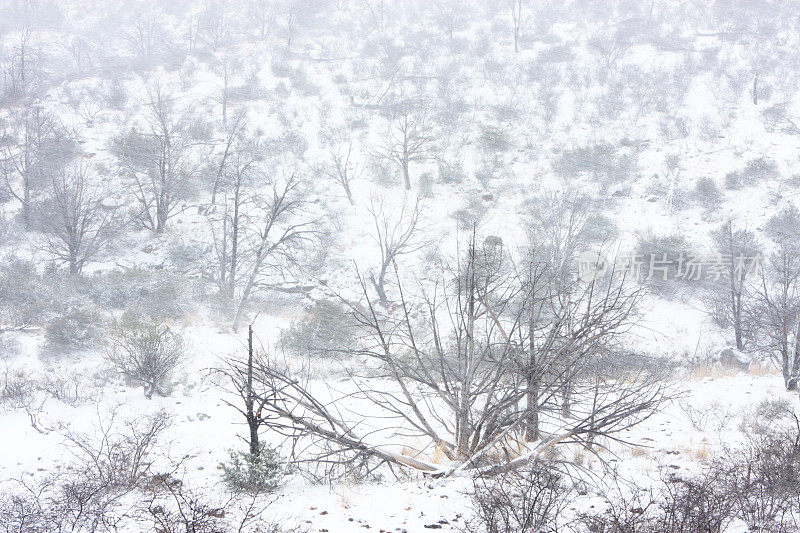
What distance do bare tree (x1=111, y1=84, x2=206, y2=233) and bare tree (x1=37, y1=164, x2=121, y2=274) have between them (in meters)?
1.53

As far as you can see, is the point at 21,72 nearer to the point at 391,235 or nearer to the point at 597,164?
the point at 391,235

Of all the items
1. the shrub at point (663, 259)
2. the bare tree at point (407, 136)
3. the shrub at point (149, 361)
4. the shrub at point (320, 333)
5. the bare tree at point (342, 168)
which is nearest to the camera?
the shrub at point (149, 361)

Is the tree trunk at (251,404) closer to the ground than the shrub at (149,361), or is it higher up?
higher up

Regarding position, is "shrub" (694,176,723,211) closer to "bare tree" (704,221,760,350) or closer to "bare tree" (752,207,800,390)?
"bare tree" (704,221,760,350)

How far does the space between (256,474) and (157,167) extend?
22.4 meters

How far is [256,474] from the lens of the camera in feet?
16.5

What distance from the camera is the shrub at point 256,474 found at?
4.99 metres

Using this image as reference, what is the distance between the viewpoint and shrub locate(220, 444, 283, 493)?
4988 mm

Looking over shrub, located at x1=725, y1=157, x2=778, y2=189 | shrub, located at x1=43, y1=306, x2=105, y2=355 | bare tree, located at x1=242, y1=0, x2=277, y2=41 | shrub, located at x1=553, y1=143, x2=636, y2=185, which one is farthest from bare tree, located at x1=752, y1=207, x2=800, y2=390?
bare tree, located at x1=242, y1=0, x2=277, y2=41

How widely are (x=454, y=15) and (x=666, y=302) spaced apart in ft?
103

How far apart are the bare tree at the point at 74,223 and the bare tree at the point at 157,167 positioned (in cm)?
153

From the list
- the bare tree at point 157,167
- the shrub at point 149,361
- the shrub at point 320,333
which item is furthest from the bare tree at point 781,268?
the bare tree at point 157,167

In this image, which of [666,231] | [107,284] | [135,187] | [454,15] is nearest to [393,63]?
[454,15]

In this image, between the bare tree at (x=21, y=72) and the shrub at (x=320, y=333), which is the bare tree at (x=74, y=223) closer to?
the shrub at (x=320, y=333)
